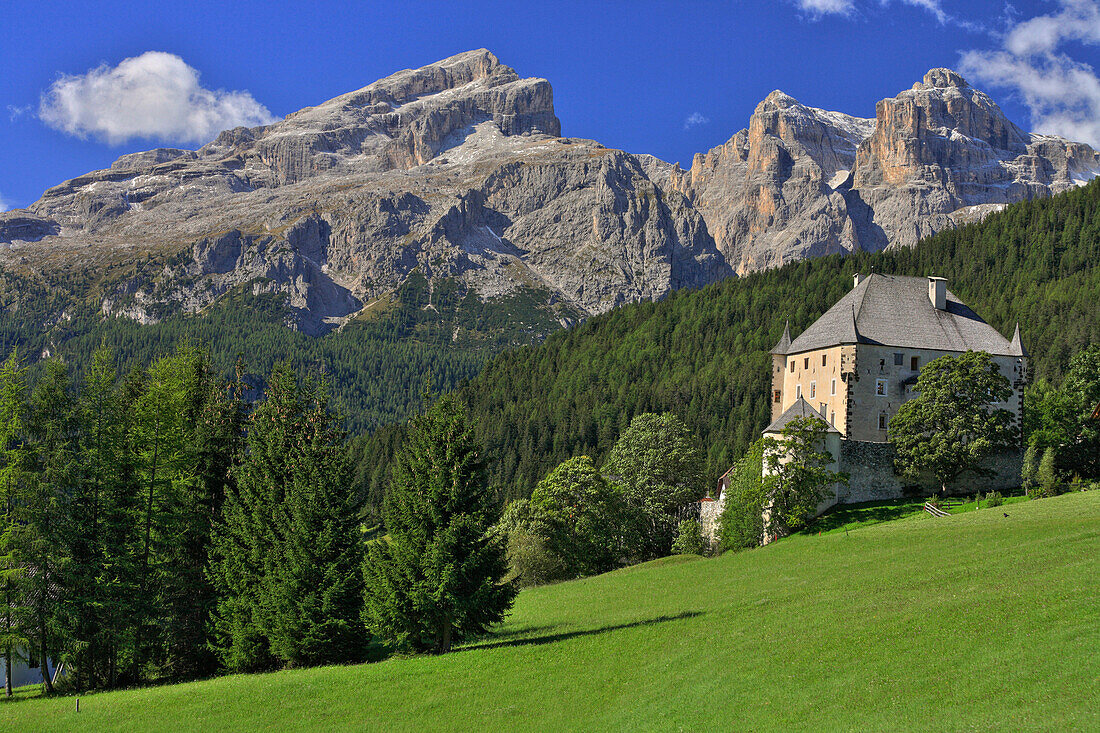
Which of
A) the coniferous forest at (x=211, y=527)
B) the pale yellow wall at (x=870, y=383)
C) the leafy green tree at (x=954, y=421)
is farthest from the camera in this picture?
the pale yellow wall at (x=870, y=383)

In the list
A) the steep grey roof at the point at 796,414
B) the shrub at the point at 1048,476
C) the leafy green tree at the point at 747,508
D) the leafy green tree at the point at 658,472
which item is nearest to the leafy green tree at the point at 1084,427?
the shrub at the point at 1048,476

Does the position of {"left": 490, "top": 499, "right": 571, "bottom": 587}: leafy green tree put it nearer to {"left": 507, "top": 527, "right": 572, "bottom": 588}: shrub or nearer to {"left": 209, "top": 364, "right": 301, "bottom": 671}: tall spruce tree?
{"left": 507, "top": 527, "right": 572, "bottom": 588}: shrub

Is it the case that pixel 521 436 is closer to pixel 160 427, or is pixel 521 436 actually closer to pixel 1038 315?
pixel 1038 315

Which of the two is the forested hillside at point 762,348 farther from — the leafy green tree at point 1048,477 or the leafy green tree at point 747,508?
A: the leafy green tree at point 1048,477

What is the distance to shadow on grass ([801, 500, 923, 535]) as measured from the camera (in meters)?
62.1

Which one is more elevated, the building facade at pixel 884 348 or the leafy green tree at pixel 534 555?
the building facade at pixel 884 348

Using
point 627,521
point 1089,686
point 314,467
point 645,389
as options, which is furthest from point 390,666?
point 645,389

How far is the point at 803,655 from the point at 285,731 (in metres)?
18.6

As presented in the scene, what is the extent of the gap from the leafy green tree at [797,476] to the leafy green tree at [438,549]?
2940cm

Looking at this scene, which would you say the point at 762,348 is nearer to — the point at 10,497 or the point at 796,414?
the point at 796,414

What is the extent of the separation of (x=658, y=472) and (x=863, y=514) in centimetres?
2756

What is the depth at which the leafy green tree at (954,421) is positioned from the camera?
2552 inches

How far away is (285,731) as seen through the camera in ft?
102

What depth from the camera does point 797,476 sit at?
64312 millimetres
